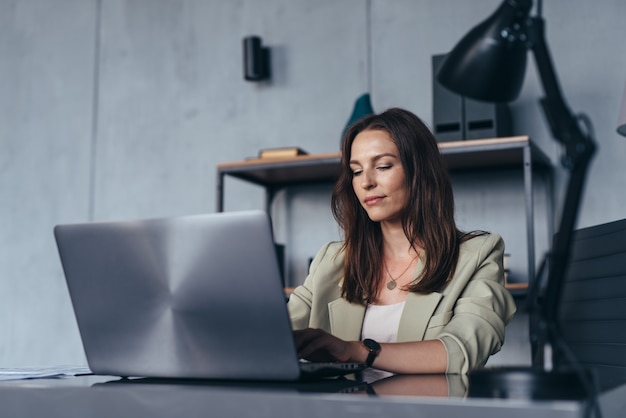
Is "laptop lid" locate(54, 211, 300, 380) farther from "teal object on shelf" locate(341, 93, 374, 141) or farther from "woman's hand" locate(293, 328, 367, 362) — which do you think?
"teal object on shelf" locate(341, 93, 374, 141)

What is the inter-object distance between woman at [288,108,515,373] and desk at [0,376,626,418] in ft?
2.51

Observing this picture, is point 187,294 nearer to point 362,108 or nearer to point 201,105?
point 362,108

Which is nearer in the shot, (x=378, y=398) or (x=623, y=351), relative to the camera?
(x=378, y=398)

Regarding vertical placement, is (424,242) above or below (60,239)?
below

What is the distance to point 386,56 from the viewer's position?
3.24 m

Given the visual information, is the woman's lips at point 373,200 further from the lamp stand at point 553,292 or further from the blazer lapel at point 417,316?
the lamp stand at point 553,292

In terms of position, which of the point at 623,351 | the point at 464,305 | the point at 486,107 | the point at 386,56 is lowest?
the point at 623,351

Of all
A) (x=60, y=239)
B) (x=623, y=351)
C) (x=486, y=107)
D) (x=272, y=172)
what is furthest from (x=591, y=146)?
(x=272, y=172)

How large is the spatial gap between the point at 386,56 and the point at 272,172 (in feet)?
2.35

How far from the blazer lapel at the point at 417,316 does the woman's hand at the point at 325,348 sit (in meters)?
0.48

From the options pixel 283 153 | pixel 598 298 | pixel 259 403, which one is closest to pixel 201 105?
pixel 283 153

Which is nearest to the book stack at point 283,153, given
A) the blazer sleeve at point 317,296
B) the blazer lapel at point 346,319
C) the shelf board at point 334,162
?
the shelf board at point 334,162

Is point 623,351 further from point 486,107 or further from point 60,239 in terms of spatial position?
point 486,107

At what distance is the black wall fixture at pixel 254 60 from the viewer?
133 inches
